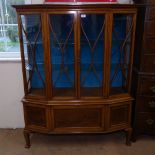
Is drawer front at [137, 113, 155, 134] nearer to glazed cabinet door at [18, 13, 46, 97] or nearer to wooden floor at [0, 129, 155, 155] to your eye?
wooden floor at [0, 129, 155, 155]

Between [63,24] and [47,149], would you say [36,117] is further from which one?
[63,24]

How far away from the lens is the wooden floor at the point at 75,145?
2225mm

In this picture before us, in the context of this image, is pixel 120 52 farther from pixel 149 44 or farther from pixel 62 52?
pixel 62 52

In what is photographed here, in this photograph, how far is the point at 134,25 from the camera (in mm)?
2014

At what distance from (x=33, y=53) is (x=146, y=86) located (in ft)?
4.01

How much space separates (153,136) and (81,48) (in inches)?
54.8

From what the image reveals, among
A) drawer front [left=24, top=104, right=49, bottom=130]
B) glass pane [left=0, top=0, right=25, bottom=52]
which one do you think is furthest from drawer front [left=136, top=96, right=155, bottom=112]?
glass pane [left=0, top=0, right=25, bottom=52]

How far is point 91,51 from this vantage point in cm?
205

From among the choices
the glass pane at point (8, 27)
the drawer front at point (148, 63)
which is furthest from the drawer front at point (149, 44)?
the glass pane at point (8, 27)

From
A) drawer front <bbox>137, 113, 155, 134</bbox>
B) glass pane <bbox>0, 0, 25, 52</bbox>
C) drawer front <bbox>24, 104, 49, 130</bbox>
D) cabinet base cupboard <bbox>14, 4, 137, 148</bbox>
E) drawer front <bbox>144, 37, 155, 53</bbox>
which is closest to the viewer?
cabinet base cupboard <bbox>14, 4, 137, 148</bbox>

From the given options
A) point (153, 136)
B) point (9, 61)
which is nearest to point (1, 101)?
point (9, 61)

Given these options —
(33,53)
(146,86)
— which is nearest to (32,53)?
(33,53)

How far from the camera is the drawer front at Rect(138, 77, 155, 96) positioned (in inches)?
84.5

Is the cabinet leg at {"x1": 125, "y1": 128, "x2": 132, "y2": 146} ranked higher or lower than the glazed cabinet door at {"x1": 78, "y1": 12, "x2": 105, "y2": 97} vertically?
lower
